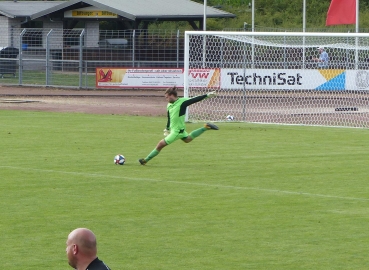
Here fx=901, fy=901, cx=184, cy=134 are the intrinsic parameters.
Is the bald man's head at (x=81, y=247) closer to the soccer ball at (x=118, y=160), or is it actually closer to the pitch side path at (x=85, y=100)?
the soccer ball at (x=118, y=160)

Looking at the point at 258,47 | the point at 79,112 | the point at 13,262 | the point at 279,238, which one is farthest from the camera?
the point at 258,47

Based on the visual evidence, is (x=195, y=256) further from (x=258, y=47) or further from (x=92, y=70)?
(x=92, y=70)

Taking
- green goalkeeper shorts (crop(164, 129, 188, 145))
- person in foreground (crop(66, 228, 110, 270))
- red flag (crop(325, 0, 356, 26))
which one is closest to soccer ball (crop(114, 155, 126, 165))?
green goalkeeper shorts (crop(164, 129, 188, 145))

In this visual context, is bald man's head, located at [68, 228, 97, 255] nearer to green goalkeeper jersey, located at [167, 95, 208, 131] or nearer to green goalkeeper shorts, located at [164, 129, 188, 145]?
green goalkeeper shorts, located at [164, 129, 188, 145]

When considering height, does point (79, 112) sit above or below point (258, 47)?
below

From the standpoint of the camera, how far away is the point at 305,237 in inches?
397

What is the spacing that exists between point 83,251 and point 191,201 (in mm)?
7580

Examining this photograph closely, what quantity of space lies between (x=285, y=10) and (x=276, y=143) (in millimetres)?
45358

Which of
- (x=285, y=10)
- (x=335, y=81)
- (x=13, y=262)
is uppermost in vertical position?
(x=285, y=10)

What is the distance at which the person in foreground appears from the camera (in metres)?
4.88

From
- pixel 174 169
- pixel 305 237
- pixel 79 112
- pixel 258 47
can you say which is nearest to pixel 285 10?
pixel 258 47

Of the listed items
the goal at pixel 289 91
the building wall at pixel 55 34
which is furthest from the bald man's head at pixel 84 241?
the building wall at pixel 55 34

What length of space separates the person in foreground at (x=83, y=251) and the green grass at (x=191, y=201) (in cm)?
383

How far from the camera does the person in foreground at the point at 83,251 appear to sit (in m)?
4.88
